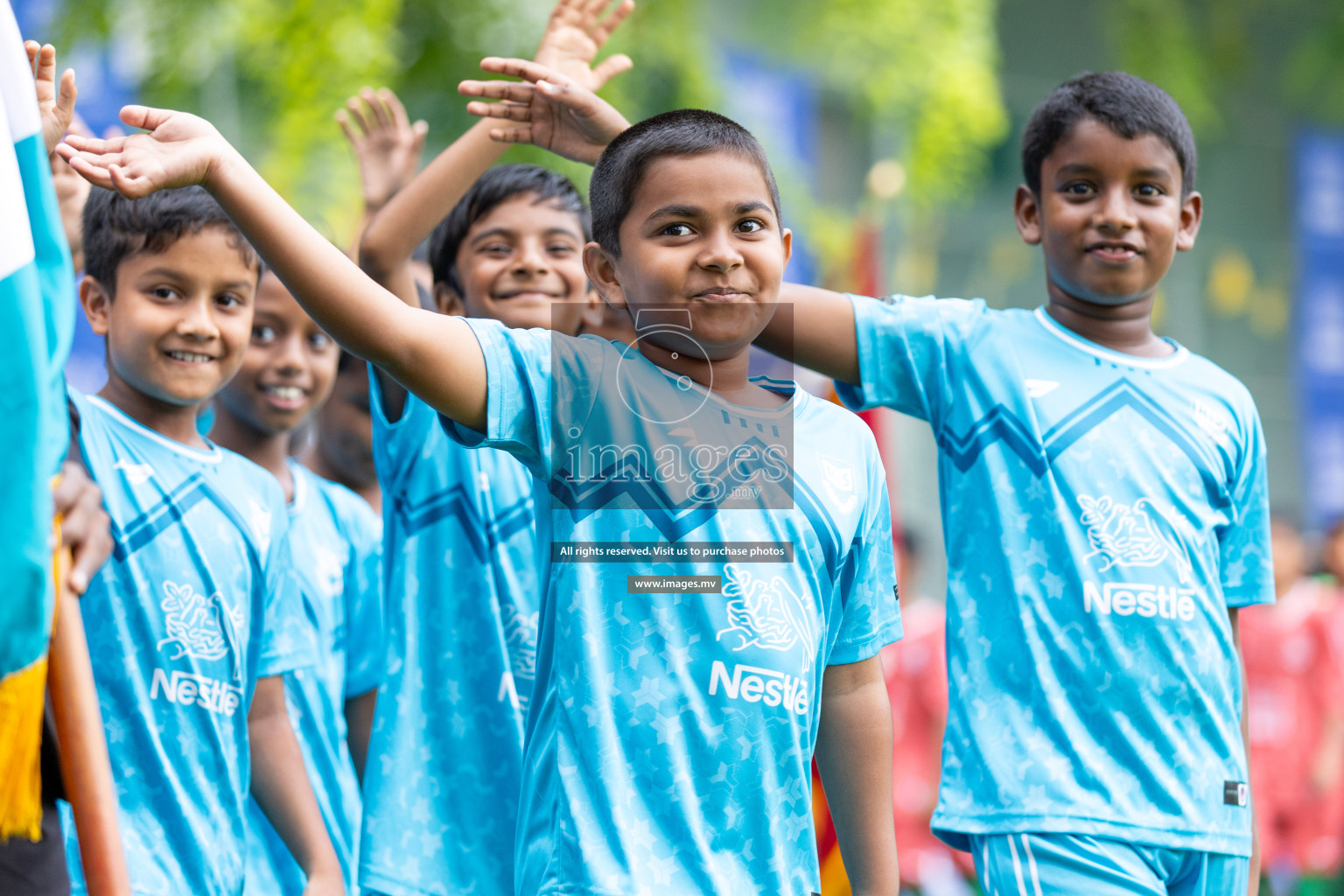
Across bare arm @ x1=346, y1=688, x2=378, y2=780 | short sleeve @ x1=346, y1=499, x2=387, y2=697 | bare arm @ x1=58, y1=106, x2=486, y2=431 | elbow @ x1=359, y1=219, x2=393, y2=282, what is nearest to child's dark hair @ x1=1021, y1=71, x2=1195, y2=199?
elbow @ x1=359, y1=219, x2=393, y2=282

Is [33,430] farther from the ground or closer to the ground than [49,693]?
farther from the ground

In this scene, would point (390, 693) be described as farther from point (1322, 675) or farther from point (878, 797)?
point (1322, 675)

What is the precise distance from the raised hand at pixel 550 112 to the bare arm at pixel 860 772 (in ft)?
3.58

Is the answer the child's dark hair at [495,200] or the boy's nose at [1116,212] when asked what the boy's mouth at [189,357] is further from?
the boy's nose at [1116,212]

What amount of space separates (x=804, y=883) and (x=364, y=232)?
5.08 feet

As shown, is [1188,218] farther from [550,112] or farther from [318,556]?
[318,556]

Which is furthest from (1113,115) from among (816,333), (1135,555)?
(1135,555)

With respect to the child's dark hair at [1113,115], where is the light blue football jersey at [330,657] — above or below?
below

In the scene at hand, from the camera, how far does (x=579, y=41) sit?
2920 mm

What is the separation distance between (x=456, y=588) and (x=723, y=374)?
93cm

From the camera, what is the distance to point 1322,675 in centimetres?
705

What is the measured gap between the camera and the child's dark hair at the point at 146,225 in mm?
2695

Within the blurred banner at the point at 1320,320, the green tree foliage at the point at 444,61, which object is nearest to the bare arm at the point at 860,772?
the green tree foliage at the point at 444,61

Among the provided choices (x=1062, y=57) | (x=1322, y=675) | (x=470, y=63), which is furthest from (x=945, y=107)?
(x=1062, y=57)
